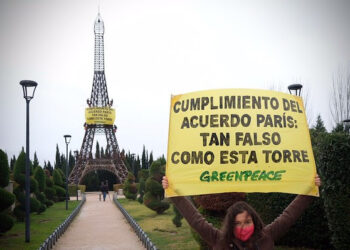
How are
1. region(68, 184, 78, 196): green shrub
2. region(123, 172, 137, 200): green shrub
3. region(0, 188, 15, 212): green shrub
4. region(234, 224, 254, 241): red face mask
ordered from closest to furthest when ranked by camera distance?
region(234, 224, 254, 241): red face mask
region(0, 188, 15, 212): green shrub
region(123, 172, 137, 200): green shrub
region(68, 184, 78, 196): green shrub

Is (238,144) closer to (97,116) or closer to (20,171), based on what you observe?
(20,171)

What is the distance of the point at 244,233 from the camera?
326cm

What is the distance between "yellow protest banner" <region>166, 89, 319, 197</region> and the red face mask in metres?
1.20

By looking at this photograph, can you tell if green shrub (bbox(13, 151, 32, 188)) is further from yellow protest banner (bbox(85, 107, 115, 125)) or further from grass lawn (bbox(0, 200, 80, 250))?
yellow protest banner (bbox(85, 107, 115, 125))

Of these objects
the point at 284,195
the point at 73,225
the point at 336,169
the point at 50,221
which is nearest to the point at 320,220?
the point at 284,195

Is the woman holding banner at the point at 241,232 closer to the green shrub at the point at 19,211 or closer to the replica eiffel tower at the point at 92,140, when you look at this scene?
the green shrub at the point at 19,211

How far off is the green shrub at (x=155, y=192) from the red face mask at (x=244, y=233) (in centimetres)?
1719

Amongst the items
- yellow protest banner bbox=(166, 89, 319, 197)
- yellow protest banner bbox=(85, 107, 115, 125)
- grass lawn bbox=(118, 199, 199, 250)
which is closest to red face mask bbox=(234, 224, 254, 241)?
yellow protest banner bbox=(166, 89, 319, 197)

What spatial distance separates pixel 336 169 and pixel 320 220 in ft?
9.54

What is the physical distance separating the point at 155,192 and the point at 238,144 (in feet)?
53.1

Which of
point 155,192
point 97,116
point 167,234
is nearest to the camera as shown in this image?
point 167,234

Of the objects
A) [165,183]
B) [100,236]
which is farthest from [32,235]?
[165,183]

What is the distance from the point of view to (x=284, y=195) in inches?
412

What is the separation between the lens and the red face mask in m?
3.26
